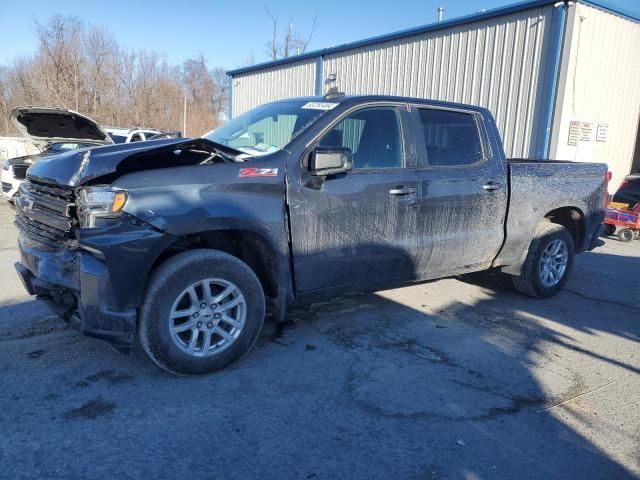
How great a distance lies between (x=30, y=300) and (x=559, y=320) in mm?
5079

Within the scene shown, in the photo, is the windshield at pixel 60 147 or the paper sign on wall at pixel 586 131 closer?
the windshield at pixel 60 147

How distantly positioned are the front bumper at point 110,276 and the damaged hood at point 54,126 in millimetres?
5482

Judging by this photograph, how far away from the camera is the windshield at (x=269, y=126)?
3.92m

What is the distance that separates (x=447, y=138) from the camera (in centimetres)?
477

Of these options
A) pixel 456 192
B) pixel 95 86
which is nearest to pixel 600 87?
pixel 456 192

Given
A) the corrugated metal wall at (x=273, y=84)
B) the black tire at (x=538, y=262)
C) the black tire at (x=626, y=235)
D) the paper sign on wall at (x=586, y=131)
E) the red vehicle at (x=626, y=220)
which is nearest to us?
the black tire at (x=538, y=262)

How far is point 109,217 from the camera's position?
3025 millimetres

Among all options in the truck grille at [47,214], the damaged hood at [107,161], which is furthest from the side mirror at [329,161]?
the truck grille at [47,214]

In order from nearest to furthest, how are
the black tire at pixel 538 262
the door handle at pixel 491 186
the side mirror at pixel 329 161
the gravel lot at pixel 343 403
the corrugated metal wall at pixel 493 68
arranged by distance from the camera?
1. the gravel lot at pixel 343 403
2. the side mirror at pixel 329 161
3. the door handle at pixel 491 186
4. the black tire at pixel 538 262
5. the corrugated metal wall at pixel 493 68

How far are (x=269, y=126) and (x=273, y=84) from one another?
14.5m

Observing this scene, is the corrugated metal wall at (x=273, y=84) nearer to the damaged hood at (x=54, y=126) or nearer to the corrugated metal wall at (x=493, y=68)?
the corrugated metal wall at (x=493, y=68)

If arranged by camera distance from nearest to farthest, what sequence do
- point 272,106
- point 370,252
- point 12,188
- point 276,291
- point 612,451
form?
1. point 612,451
2. point 276,291
3. point 370,252
4. point 272,106
5. point 12,188

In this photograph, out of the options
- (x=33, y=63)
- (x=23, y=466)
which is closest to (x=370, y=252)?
(x=23, y=466)

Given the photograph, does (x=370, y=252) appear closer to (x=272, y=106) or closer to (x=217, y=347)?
(x=217, y=347)
